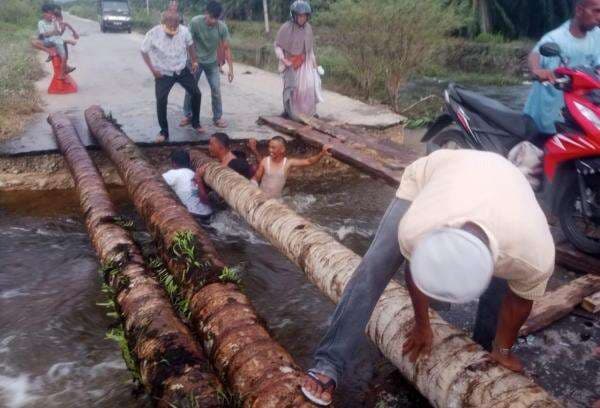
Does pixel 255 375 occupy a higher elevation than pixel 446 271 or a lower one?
lower

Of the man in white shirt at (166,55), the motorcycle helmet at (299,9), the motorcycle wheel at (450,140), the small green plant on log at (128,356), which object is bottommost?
the small green plant on log at (128,356)

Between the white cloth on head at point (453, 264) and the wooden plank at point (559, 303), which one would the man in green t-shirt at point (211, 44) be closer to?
the wooden plank at point (559, 303)

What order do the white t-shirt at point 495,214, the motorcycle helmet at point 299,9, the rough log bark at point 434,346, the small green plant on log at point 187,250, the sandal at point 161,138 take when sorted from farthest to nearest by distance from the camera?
the motorcycle helmet at point 299,9 → the sandal at point 161,138 → the small green plant on log at point 187,250 → the rough log bark at point 434,346 → the white t-shirt at point 495,214

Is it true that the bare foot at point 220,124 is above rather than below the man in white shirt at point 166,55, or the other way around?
below

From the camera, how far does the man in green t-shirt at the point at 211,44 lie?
23.3 ft

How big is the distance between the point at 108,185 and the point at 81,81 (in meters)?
5.56

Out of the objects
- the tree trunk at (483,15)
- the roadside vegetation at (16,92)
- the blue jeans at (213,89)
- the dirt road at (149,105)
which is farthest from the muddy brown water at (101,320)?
the tree trunk at (483,15)

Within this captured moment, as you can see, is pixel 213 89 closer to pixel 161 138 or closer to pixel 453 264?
pixel 161 138

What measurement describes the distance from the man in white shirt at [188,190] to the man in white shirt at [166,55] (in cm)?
138

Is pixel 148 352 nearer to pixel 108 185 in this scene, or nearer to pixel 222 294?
pixel 222 294

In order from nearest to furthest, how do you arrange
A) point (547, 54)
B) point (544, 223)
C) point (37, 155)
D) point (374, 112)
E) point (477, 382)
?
point (544, 223)
point (477, 382)
point (547, 54)
point (37, 155)
point (374, 112)

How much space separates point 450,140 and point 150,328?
373cm

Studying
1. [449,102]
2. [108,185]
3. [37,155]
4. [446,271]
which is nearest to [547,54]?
[449,102]

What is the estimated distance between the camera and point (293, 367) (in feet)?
8.45
